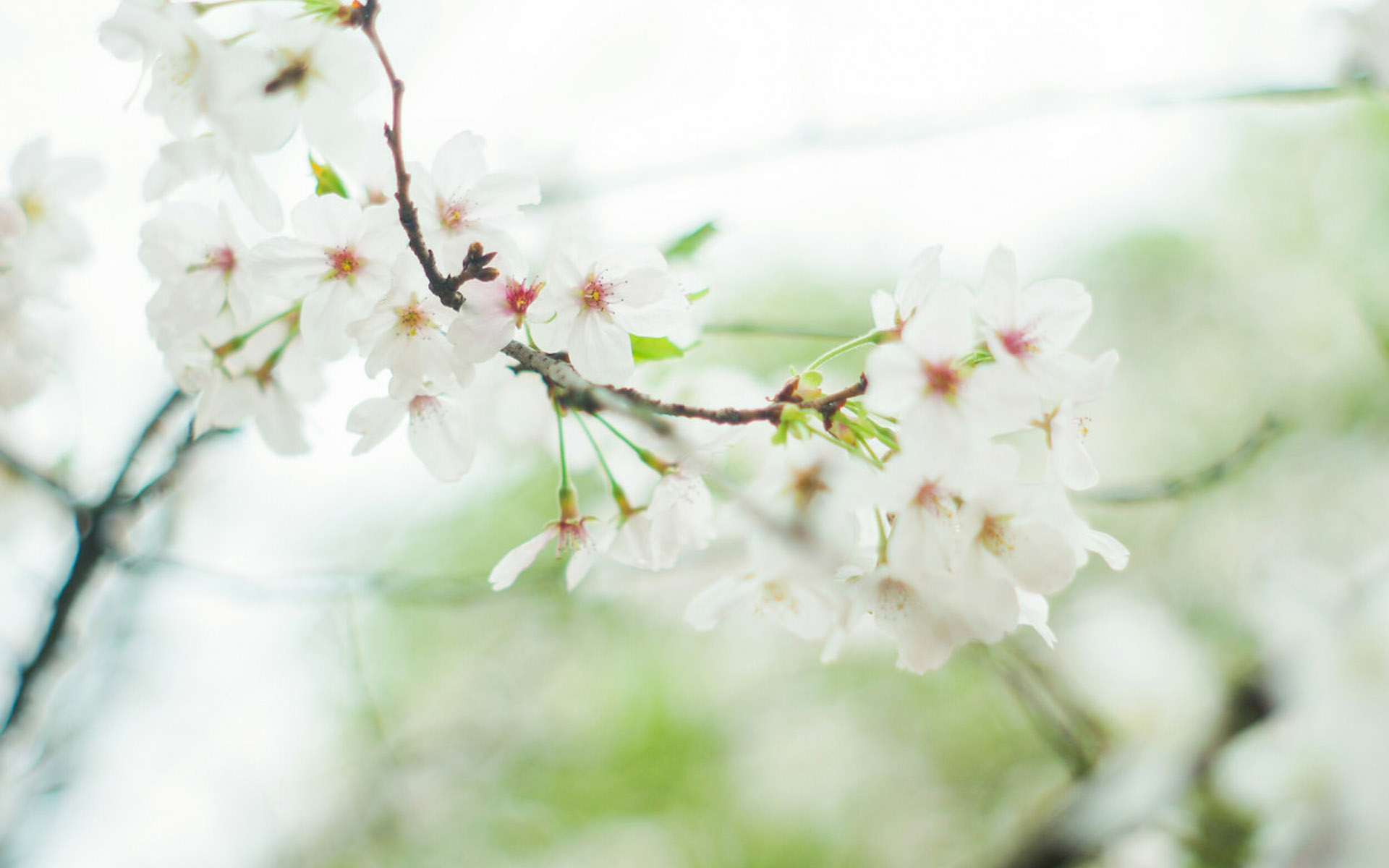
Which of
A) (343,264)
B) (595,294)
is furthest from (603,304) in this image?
(343,264)

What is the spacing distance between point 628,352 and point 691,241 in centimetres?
29

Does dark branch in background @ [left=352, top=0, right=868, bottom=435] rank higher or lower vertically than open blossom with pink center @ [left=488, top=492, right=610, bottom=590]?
higher

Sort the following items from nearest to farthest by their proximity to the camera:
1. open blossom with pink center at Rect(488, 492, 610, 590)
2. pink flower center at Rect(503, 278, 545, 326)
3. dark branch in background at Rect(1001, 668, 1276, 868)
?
pink flower center at Rect(503, 278, 545, 326)
open blossom with pink center at Rect(488, 492, 610, 590)
dark branch in background at Rect(1001, 668, 1276, 868)

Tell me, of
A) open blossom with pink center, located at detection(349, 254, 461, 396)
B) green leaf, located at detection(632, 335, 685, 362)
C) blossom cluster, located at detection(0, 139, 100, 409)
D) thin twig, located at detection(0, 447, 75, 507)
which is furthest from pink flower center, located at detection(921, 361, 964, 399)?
thin twig, located at detection(0, 447, 75, 507)

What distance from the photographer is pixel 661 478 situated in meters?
0.66

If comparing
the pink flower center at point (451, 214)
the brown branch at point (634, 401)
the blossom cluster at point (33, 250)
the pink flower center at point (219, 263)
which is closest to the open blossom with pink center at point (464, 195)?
the pink flower center at point (451, 214)

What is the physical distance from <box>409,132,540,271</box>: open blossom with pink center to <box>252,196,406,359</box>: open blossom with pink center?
3 centimetres

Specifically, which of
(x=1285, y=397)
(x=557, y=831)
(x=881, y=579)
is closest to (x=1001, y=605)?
(x=881, y=579)

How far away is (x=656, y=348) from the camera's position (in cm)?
72

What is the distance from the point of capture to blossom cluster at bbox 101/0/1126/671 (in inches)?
21.3

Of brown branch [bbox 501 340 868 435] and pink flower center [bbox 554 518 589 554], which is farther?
pink flower center [bbox 554 518 589 554]

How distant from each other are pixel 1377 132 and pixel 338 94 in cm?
509

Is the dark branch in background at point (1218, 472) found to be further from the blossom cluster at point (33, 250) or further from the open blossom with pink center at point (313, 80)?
the blossom cluster at point (33, 250)

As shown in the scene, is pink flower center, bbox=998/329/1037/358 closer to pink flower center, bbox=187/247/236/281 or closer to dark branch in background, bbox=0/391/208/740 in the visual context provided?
pink flower center, bbox=187/247/236/281
